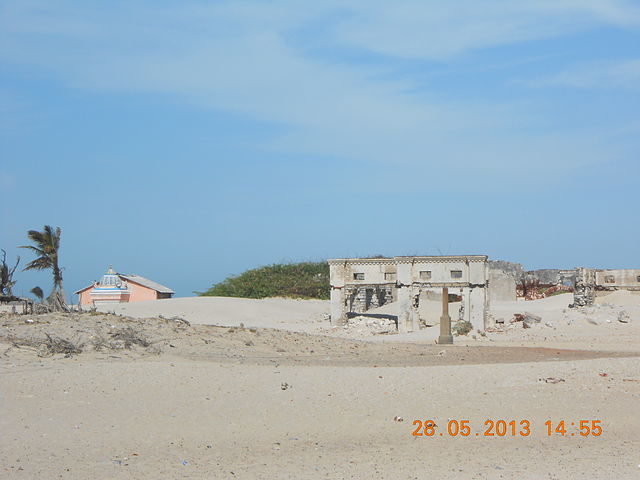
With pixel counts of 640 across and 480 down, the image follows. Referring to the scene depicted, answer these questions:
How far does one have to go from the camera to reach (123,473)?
9070mm

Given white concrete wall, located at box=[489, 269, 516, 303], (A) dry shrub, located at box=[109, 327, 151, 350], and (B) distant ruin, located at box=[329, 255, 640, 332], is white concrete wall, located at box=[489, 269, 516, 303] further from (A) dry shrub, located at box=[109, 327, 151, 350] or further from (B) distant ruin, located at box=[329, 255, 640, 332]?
(A) dry shrub, located at box=[109, 327, 151, 350]

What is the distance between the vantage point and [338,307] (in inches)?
1188

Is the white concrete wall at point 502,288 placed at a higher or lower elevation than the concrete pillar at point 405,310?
higher

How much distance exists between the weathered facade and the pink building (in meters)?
13.3

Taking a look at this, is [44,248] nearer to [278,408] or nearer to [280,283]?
[280,283]

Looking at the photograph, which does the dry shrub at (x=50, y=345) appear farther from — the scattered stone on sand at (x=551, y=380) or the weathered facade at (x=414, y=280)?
the weathered facade at (x=414, y=280)

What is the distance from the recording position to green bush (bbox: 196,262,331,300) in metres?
41.4

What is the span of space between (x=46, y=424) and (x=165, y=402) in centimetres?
179

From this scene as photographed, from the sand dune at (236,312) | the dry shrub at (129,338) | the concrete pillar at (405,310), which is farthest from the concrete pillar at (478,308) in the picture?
the dry shrub at (129,338)

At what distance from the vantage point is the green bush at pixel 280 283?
136ft

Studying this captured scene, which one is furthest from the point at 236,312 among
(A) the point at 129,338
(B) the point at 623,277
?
(A) the point at 129,338
